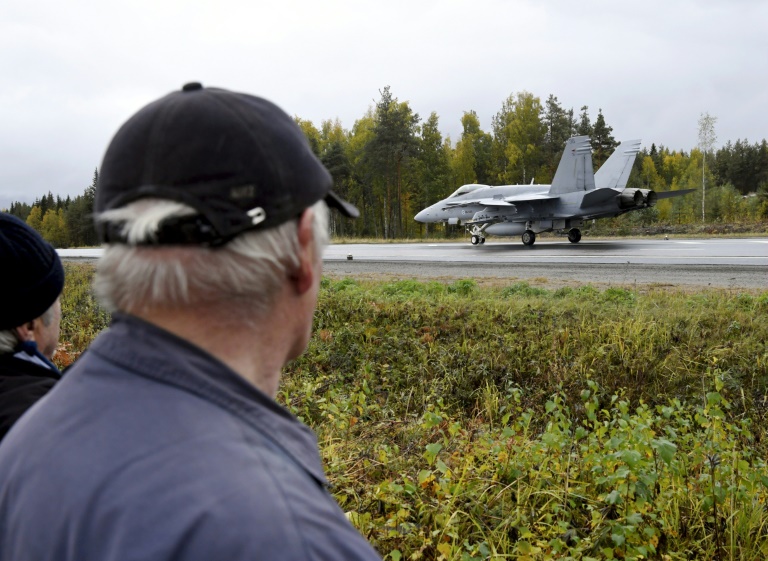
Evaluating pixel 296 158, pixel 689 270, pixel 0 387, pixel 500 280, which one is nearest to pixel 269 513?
pixel 296 158

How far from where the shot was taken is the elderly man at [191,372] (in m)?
0.85

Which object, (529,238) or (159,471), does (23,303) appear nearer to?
(159,471)

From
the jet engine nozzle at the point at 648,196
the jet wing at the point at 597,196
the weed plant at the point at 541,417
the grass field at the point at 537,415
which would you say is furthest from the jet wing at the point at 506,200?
the weed plant at the point at 541,417

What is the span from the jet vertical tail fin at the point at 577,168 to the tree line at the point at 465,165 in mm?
22832

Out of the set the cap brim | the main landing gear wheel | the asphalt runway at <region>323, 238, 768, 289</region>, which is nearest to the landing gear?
the main landing gear wheel

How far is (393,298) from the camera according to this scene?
10430 mm

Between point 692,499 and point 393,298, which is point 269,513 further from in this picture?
point 393,298

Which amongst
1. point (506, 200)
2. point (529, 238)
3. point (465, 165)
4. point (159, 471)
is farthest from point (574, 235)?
point (465, 165)

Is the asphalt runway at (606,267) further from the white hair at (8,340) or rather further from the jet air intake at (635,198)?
the white hair at (8,340)

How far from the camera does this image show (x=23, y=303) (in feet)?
7.31

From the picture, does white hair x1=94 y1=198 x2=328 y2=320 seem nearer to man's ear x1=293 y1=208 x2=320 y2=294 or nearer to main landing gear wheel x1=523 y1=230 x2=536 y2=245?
man's ear x1=293 y1=208 x2=320 y2=294

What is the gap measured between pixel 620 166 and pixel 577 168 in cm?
188

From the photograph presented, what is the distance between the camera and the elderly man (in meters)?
0.85

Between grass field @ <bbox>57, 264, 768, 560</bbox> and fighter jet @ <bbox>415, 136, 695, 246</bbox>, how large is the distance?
1372 centimetres
